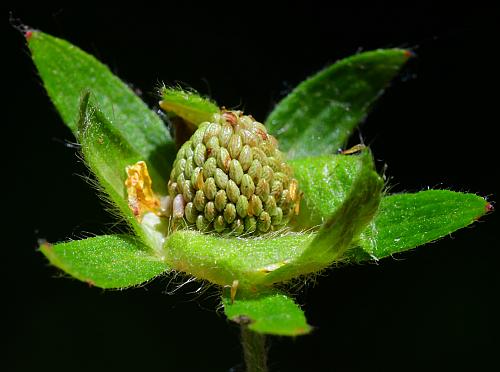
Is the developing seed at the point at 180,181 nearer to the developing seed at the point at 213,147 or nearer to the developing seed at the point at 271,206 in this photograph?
the developing seed at the point at 213,147

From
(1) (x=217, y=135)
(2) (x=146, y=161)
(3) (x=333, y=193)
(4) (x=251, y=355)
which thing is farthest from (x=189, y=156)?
(4) (x=251, y=355)

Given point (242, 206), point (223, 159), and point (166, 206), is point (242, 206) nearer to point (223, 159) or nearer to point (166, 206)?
point (223, 159)

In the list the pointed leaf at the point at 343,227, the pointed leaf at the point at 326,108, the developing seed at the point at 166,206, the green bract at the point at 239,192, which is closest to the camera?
the pointed leaf at the point at 343,227

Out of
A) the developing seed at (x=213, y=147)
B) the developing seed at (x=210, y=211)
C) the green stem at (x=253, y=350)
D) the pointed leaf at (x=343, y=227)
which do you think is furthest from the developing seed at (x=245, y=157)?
the green stem at (x=253, y=350)

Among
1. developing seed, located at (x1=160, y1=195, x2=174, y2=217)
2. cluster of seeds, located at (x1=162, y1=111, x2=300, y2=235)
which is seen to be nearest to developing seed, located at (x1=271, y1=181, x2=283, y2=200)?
cluster of seeds, located at (x1=162, y1=111, x2=300, y2=235)

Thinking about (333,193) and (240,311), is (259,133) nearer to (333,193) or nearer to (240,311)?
(333,193)

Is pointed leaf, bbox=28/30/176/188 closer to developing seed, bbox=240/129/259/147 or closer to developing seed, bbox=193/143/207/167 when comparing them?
developing seed, bbox=193/143/207/167
